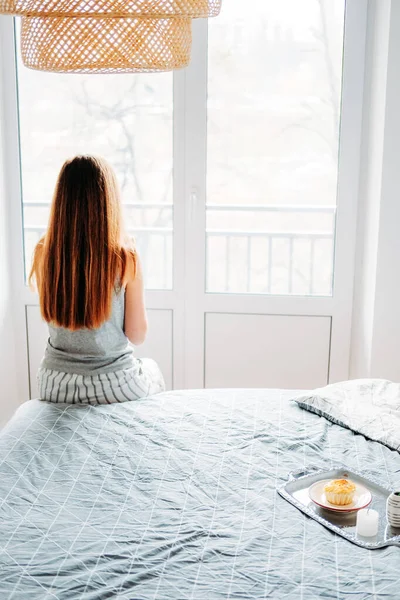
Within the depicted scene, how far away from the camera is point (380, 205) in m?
3.07

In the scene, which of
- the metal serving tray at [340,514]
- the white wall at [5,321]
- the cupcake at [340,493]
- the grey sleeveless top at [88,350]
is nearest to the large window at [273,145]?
the white wall at [5,321]

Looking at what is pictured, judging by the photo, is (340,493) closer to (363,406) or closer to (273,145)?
(363,406)

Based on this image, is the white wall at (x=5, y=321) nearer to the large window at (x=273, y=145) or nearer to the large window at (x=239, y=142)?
the large window at (x=239, y=142)

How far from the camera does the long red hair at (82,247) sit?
2.33 metres

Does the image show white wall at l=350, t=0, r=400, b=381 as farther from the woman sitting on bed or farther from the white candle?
the white candle

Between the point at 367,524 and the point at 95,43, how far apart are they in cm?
123

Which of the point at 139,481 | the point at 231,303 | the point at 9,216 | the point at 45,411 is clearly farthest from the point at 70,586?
the point at 9,216

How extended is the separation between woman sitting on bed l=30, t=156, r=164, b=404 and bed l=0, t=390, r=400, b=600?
0.10 m

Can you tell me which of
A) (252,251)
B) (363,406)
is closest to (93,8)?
(363,406)

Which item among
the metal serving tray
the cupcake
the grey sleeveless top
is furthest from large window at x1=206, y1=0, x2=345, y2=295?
the cupcake

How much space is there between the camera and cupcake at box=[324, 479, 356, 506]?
1.76 m

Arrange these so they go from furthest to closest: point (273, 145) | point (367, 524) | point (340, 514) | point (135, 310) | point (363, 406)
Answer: point (273, 145)
point (135, 310)
point (363, 406)
point (340, 514)
point (367, 524)

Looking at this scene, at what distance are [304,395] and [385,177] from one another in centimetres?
113

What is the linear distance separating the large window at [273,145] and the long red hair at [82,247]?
1084 millimetres
